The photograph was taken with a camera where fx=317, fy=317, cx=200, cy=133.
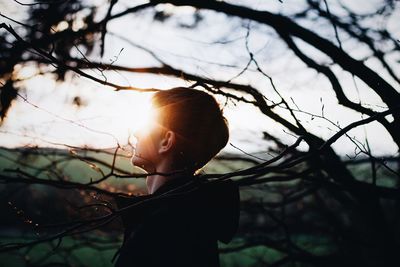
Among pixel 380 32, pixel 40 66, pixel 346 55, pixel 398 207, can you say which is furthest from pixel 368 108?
pixel 398 207

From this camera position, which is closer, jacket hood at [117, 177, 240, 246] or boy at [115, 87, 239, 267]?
boy at [115, 87, 239, 267]

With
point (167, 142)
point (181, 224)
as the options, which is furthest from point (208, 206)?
point (167, 142)

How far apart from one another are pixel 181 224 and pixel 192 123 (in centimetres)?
50

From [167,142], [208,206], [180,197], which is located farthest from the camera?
[167,142]

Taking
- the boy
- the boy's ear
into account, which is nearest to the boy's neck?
the boy

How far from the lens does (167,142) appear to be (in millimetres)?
1576

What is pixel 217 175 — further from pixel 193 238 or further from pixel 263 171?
pixel 193 238

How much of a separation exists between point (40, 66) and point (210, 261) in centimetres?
248

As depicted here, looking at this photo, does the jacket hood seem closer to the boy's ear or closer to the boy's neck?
the boy's neck

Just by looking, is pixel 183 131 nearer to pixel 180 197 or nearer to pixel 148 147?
pixel 148 147

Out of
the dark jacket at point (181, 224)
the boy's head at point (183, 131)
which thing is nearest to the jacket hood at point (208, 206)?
the dark jacket at point (181, 224)

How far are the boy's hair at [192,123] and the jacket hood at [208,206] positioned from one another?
143 millimetres

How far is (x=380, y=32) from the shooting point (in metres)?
3.34

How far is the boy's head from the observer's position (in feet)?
5.09
